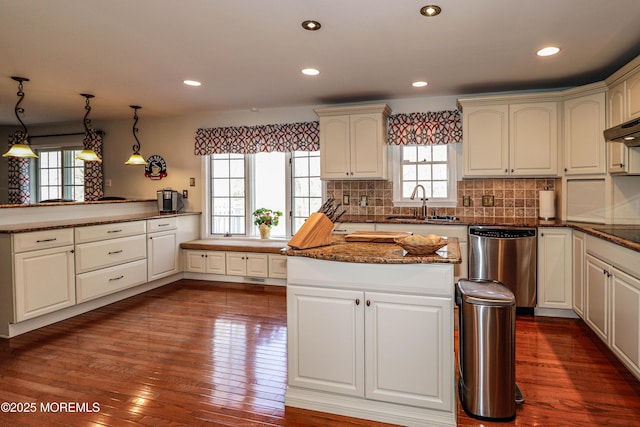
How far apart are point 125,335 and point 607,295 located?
12.8ft

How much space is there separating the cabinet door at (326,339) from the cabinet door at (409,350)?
2.5 inches

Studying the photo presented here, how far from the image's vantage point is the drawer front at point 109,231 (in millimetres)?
4004

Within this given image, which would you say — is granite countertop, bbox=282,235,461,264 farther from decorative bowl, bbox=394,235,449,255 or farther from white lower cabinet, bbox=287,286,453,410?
white lower cabinet, bbox=287,286,453,410

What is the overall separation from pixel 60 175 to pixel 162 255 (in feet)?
10.2

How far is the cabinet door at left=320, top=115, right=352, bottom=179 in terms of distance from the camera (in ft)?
15.5

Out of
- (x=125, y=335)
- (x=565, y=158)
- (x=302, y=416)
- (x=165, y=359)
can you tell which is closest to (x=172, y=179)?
(x=125, y=335)

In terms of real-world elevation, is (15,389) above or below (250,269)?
below

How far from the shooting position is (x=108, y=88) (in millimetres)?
4355

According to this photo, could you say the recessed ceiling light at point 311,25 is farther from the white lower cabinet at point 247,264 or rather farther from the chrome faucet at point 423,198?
the white lower cabinet at point 247,264

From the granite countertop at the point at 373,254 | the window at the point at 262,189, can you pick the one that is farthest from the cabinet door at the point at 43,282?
the granite countertop at the point at 373,254

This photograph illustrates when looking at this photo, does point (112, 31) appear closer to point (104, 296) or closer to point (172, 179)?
point (104, 296)

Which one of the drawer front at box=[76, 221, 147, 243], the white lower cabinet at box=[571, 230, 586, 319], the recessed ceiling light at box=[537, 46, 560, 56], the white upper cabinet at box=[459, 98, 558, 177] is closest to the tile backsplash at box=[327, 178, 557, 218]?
the white upper cabinet at box=[459, 98, 558, 177]

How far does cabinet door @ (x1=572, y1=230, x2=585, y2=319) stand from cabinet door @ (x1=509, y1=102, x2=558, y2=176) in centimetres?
81

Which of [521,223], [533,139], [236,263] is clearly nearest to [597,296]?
[521,223]
